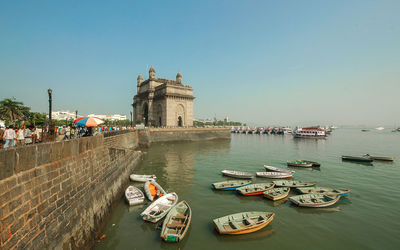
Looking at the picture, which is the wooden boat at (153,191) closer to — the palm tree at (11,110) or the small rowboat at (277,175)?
the small rowboat at (277,175)

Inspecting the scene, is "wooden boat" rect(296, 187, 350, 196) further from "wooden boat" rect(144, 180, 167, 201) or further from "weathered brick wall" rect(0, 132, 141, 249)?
"weathered brick wall" rect(0, 132, 141, 249)

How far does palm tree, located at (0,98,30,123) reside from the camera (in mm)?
35000

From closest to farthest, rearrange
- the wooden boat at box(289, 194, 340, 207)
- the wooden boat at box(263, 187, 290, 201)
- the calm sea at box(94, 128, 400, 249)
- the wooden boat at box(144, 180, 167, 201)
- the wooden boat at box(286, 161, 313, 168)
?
the calm sea at box(94, 128, 400, 249) < the wooden boat at box(289, 194, 340, 207) < the wooden boat at box(263, 187, 290, 201) < the wooden boat at box(144, 180, 167, 201) < the wooden boat at box(286, 161, 313, 168)

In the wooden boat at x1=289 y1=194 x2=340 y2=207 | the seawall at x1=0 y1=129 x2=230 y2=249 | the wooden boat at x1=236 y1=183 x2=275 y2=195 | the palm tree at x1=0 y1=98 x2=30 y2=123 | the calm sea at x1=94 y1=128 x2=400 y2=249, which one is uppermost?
the palm tree at x1=0 y1=98 x2=30 y2=123

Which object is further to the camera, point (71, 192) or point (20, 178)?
point (71, 192)

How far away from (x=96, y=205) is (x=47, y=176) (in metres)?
4.05

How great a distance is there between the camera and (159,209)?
10422mm

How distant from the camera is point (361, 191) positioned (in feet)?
48.7

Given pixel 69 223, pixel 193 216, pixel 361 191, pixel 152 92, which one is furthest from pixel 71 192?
pixel 152 92

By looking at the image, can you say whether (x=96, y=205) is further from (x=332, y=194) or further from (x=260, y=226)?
(x=332, y=194)

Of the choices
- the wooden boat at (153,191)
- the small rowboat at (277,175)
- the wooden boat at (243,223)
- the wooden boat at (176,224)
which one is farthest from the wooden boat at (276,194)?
the wooden boat at (153,191)

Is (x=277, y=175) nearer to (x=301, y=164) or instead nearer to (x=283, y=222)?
(x=301, y=164)

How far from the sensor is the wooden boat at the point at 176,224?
7.92 meters

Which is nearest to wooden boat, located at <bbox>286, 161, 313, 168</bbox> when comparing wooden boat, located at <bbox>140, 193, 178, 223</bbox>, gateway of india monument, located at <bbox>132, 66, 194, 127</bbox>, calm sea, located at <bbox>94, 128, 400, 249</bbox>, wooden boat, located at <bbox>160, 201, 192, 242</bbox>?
calm sea, located at <bbox>94, 128, 400, 249</bbox>
